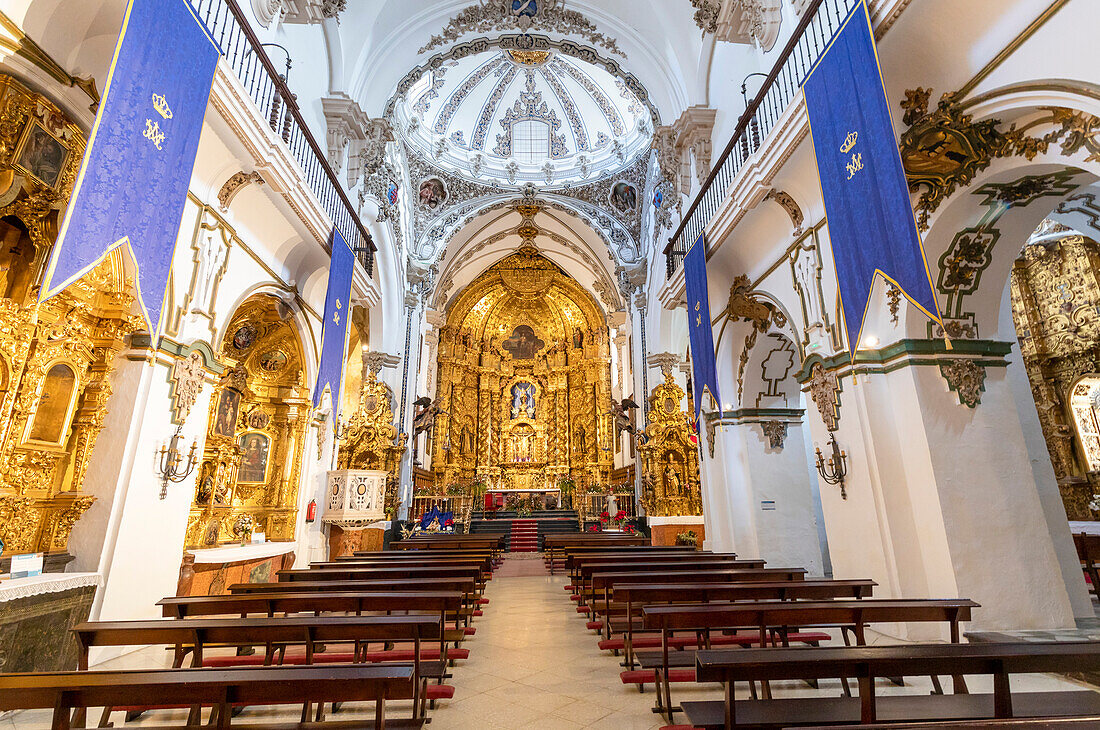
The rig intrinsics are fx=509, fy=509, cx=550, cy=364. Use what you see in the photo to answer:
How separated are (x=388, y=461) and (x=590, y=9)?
12903mm

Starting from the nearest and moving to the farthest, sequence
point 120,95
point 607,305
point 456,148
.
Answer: point 120,95 → point 456,148 → point 607,305

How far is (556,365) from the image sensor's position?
1016 inches

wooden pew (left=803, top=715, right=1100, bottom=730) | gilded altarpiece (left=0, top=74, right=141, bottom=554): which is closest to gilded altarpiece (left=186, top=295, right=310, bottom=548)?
gilded altarpiece (left=0, top=74, right=141, bottom=554)

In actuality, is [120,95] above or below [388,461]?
above

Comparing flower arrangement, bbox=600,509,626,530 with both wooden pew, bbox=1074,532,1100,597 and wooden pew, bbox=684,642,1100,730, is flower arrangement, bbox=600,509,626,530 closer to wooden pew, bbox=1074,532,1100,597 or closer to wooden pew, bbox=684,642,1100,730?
wooden pew, bbox=1074,532,1100,597

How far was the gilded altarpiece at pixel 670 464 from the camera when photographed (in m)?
13.5

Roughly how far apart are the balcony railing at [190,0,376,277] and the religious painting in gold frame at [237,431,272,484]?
426 cm

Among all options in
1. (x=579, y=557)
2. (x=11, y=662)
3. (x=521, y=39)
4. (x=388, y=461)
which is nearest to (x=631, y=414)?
(x=388, y=461)

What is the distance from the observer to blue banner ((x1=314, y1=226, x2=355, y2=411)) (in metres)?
8.41

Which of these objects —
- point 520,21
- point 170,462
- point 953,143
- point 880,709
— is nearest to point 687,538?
point 953,143

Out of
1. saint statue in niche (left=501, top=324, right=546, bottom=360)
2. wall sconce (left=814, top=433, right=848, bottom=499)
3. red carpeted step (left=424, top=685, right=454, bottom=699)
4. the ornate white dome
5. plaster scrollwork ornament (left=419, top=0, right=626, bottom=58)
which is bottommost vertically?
red carpeted step (left=424, top=685, right=454, bottom=699)

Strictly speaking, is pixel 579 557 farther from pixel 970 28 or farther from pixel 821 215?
pixel 970 28

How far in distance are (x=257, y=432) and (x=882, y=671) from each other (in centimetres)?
1060

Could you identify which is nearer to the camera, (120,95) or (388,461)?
(120,95)
